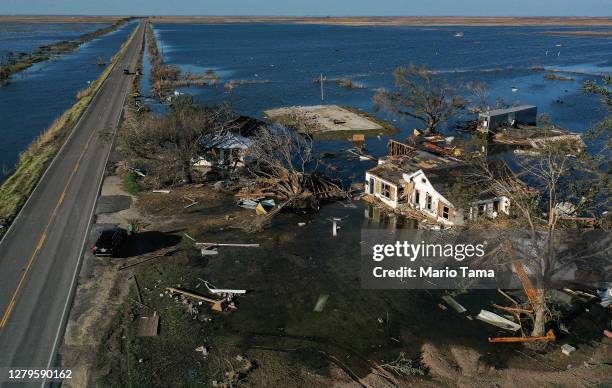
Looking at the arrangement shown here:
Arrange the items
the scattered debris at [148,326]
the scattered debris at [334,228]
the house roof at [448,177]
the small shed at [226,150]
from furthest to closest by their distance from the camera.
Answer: the small shed at [226,150] → the house roof at [448,177] → the scattered debris at [334,228] → the scattered debris at [148,326]

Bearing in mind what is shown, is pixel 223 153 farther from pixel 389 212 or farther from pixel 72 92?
pixel 72 92

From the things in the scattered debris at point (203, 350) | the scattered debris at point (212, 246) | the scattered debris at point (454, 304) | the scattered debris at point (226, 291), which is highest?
the scattered debris at point (212, 246)

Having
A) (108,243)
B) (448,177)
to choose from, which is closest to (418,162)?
(448,177)

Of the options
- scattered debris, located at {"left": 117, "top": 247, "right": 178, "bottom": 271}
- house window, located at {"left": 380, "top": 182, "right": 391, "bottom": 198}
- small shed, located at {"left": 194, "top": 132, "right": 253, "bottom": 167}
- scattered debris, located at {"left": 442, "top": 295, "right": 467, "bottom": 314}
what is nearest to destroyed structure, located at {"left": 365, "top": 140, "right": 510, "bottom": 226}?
house window, located at {"left": 380, "top": 182, "right": 391, "bottom": 198}

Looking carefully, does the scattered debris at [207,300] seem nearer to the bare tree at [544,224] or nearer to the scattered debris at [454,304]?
the scattered debris at [454,304]

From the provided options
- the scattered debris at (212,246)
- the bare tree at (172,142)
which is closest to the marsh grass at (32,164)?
the bare tree at (172,142)

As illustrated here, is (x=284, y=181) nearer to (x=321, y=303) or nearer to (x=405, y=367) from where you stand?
(x=321, y=303)

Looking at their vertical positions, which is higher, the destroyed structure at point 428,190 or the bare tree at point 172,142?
the bare tree at point 172,142

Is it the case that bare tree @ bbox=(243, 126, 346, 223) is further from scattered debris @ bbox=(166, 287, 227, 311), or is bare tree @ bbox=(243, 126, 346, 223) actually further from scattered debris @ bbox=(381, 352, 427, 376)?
scattered debris @ bbox=(381, 352, 427, 376)

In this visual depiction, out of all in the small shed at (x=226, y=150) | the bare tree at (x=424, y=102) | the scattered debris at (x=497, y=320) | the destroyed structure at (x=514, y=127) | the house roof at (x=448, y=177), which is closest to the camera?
the scattered debris at (x=497, y=320)
